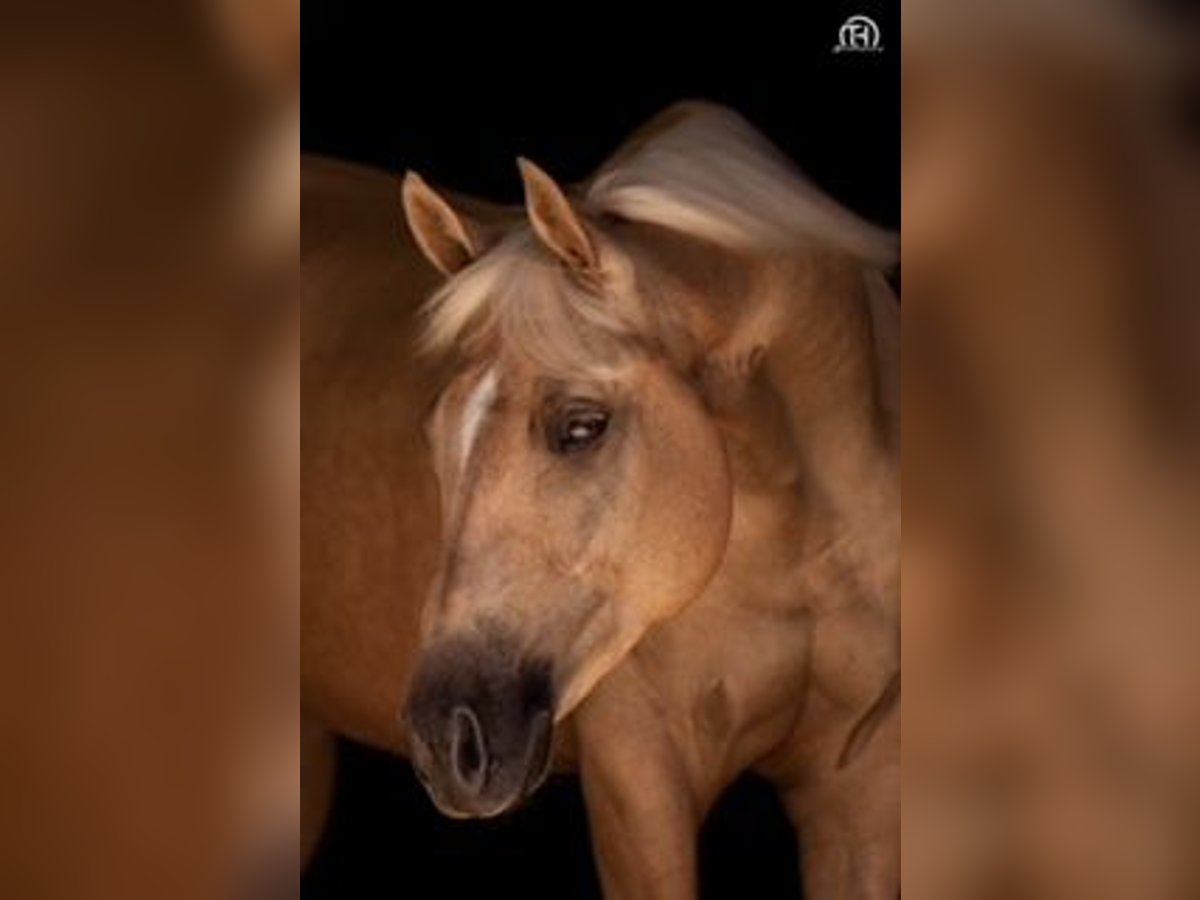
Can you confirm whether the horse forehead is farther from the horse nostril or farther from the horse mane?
the horse nostril

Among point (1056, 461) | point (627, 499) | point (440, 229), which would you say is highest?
point (1056, 461)

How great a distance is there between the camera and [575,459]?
5.92ft

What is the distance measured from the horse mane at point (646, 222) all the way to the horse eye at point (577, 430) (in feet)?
0.12

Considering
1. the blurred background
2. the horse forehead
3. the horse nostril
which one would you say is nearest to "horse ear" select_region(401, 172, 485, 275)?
the horse forehead

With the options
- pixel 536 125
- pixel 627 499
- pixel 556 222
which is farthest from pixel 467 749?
pixel 536 125

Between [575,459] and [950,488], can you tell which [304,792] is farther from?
[950,488]

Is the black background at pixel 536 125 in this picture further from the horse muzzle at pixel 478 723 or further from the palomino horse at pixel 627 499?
the horse muzzle at pixel 478 723

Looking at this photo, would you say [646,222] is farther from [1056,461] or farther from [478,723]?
[1056,461]

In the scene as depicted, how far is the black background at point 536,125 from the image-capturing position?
2.31m

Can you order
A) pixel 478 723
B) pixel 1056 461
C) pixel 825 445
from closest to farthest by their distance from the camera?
1. pixel 1056 461
2. pixel 478 723
3. pixel 825 445

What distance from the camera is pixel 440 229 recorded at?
1911 mm

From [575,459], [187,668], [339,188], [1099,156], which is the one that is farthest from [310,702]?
[1099,156]

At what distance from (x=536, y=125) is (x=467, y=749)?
1071 millimetres

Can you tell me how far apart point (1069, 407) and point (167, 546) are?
54 cm
